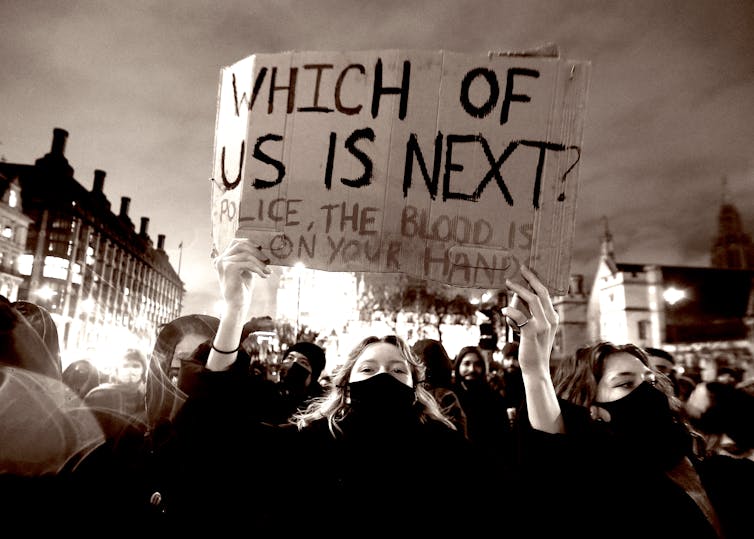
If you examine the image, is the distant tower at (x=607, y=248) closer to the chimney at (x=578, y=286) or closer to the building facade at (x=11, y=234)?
the chimney at (x=578, y=286)

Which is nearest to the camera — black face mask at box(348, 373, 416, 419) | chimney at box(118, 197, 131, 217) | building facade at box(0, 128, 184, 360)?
black face mask at box(348, 373, 416, 419)

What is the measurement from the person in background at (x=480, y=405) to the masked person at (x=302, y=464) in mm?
2785

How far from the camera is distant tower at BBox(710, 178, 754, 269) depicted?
418ft

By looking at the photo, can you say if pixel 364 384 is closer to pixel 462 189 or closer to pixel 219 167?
pixel 462 189

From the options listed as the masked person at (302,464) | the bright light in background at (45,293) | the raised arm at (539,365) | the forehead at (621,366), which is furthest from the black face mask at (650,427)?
the bright light in background at (45,293)

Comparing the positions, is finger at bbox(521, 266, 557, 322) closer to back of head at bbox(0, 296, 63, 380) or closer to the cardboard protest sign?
the cardboard protest sign

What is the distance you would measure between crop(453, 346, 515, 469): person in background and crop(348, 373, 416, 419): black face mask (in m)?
2.72

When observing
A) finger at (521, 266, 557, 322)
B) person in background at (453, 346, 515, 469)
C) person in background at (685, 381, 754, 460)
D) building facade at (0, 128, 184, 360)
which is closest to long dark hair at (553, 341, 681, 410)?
person in background at (685, 381, 754, 460)

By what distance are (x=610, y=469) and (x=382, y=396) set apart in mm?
1105

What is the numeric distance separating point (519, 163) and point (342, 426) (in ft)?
5.18

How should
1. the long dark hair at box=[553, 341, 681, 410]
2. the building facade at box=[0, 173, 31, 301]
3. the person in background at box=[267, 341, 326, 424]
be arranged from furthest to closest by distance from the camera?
the building facade at box=[0, 173, 31, 301], the person in background at box=[267, 341, 326, 424], the long dark hair at box=[553, 341, 681, 410]

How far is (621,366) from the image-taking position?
271 cm

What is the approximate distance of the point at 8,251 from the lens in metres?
44.6

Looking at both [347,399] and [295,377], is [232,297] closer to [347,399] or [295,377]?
[347,399]
